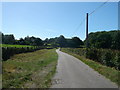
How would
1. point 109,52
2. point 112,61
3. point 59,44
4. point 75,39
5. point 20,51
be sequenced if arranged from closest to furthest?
point 112,61, point 109,52, point 20,51, point 75,39, point 59,44

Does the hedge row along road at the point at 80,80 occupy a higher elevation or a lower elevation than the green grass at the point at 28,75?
higher

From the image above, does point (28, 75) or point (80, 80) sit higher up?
point (80, 80)

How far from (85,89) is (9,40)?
295 ft

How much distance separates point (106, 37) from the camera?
263 ft

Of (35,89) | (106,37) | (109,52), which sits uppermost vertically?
(106,37)

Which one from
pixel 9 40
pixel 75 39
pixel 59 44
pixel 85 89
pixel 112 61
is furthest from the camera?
pixel 59 44

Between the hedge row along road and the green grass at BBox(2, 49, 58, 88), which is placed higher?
the hedge row along road

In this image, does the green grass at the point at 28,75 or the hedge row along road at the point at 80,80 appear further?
the green grass at the point at 28,75

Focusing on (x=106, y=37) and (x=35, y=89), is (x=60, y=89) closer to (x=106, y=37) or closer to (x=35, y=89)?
(x=35, y=89)

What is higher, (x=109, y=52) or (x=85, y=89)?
(x=109, y=52)

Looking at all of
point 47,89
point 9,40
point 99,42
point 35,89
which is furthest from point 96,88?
point 9,40

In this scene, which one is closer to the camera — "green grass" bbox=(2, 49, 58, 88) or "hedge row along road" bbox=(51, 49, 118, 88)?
"hedge row along road" bbox=(51, 49, 118, 88)

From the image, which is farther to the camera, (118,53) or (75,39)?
(75,39)

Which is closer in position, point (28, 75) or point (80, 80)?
point (80, 80)
